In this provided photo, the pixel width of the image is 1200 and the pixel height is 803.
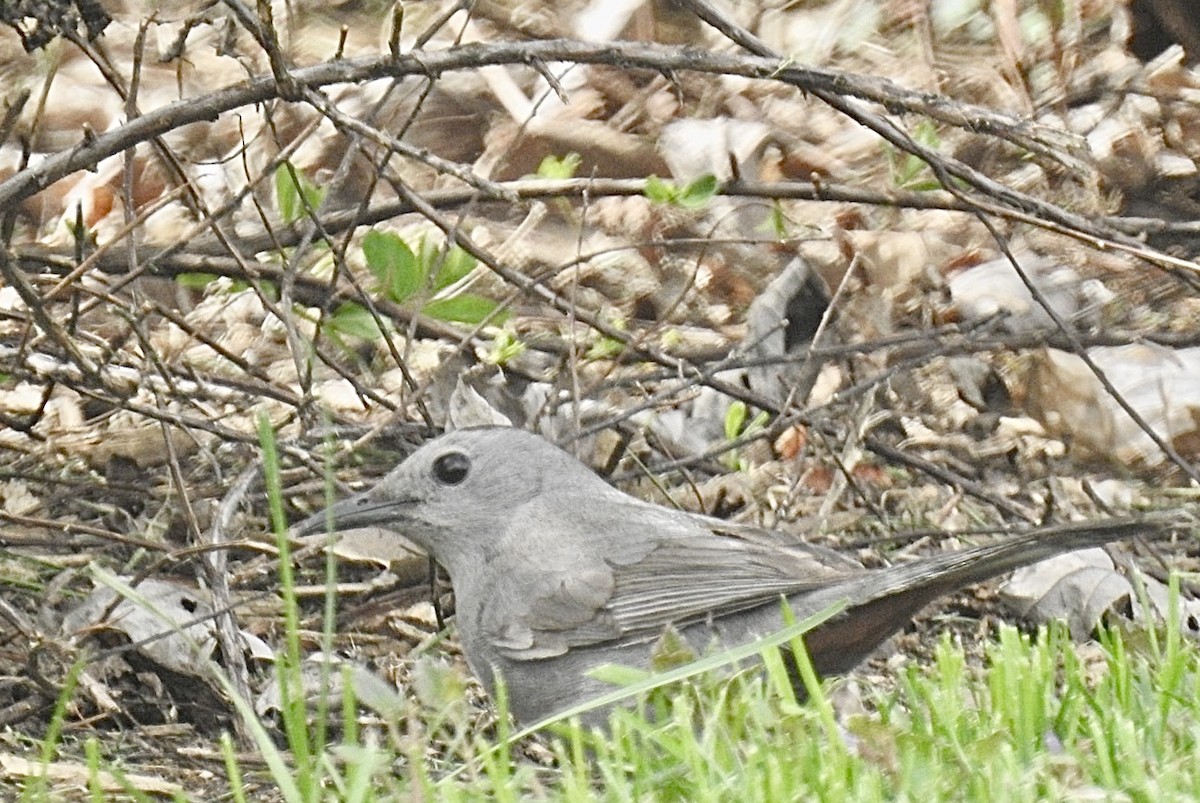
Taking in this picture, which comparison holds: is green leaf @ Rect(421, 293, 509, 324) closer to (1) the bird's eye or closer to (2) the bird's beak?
(1) the bird's eye

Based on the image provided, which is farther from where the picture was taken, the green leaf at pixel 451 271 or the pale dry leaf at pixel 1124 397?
the pale dry leaf at pixel 1124 397

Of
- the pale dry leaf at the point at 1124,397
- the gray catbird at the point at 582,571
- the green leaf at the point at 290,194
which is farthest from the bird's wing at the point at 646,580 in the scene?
the pale dry leaf at the point at 1124,397

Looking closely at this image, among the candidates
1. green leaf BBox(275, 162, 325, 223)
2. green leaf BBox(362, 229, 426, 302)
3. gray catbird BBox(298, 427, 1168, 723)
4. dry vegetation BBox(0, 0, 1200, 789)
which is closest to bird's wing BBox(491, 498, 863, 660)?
gray catbird BBox(298, 427, 1168, 723)

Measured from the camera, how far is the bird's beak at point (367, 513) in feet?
15.7

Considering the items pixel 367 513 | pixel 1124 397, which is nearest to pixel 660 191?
pixel 367 513

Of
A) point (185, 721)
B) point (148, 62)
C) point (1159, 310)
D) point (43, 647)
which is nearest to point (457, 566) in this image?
point (185, 721)

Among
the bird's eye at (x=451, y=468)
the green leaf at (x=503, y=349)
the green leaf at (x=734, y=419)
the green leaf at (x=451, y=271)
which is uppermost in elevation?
the green leaf at (x=451, y=271)

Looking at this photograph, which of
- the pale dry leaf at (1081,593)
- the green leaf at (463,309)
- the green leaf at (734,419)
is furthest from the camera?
the green leaf at (734,419)

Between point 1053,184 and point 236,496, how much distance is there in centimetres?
441

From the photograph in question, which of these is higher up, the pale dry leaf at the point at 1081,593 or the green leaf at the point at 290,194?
the green leaf at the point at 290,194

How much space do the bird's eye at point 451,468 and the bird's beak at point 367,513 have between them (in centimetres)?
13

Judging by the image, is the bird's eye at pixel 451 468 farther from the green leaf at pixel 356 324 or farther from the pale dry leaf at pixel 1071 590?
the pale dry leaf at pixel 1071 590

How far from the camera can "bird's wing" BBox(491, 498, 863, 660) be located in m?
4.55

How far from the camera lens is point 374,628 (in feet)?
18.2
